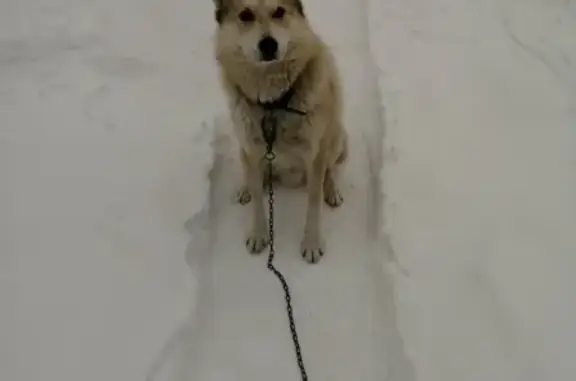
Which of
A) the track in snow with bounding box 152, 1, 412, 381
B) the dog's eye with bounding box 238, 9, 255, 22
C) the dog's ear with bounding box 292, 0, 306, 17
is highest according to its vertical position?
the dog's ear with bounding box 292, 0, 306, 17

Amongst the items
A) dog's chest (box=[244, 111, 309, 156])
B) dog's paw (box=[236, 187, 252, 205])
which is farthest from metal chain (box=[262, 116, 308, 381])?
dog's paw (box=[236, 187, 252, 205])

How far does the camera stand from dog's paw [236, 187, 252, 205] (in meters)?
2.87

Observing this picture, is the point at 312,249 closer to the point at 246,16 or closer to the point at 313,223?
the point at 313,223

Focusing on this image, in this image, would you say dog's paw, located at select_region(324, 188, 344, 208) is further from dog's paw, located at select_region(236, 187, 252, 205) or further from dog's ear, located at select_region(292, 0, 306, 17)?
dog's ear, located at select_region(292, 0, 306, 17)

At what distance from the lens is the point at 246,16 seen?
226 cm

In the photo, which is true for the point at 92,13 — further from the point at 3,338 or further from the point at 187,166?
the point at 3,338

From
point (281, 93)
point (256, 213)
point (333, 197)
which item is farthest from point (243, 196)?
point (281, 93)

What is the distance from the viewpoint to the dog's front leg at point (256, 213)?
2670 millimetres

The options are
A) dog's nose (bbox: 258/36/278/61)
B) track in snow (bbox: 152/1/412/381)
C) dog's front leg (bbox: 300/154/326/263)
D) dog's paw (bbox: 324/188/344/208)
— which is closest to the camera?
dog's nose (bbox: 258/36/278/61)

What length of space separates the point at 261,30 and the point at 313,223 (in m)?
0.76

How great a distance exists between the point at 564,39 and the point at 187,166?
77.9 inches

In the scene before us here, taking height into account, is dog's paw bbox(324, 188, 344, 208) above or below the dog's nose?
below

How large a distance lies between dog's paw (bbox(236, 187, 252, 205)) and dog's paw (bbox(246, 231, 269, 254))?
211mm

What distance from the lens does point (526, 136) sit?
308 cm
